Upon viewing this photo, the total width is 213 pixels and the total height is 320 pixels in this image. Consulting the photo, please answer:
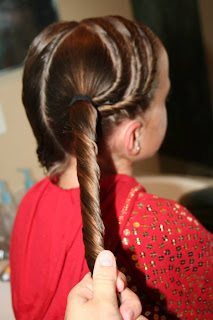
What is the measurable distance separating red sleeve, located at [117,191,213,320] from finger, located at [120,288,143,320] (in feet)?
0.48

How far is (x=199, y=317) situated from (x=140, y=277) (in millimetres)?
188

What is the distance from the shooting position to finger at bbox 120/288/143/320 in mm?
446

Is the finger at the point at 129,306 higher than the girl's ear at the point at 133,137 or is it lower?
lower

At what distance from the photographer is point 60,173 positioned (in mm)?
777

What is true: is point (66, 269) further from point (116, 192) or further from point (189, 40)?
point (189, 40)

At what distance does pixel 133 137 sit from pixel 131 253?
0.25 m

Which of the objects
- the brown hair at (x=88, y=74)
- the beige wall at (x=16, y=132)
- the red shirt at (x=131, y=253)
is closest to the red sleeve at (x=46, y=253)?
the red shirt at (x=131, y=253)

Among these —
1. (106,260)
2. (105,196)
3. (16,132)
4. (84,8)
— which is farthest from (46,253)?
(84,8)

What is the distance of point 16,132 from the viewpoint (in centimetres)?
141

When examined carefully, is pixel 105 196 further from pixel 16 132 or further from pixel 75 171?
pixel 16 132

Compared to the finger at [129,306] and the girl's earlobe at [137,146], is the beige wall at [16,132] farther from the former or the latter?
the finger at [129,306]

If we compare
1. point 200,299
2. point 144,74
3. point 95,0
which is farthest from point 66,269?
point 95,0

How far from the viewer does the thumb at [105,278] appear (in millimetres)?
429

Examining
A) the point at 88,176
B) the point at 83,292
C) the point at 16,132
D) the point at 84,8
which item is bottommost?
the point at 16,132
